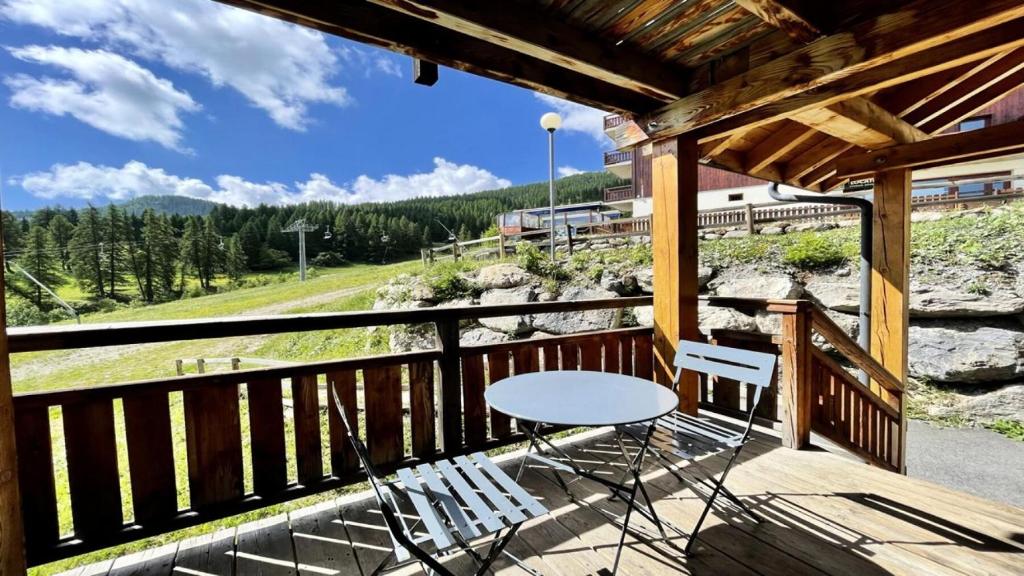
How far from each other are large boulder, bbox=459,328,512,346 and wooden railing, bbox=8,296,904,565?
6.54 m

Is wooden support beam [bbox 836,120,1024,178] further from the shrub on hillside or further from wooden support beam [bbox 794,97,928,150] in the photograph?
the shrub on hillside

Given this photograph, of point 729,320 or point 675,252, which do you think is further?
point 729,320

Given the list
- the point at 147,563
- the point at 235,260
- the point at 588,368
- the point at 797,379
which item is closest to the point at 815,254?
the point at 797,379

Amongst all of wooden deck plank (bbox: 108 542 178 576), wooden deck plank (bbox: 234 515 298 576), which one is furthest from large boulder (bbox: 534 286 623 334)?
wooden deck plank (bbox: 108 542 178 576)

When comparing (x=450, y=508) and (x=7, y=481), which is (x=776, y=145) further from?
(x=7, y=481)

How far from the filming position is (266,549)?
1.86m

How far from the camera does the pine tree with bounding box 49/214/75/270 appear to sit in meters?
22.3

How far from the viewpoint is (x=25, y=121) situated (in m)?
35.5

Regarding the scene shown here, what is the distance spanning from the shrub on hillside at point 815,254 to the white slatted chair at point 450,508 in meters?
8.44

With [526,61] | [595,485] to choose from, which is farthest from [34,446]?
[526,61]

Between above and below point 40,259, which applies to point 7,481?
below

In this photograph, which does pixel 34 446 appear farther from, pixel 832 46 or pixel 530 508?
pixel 832 46

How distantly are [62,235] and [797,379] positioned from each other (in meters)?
32.5

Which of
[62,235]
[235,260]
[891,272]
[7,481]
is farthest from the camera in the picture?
[235,260]
